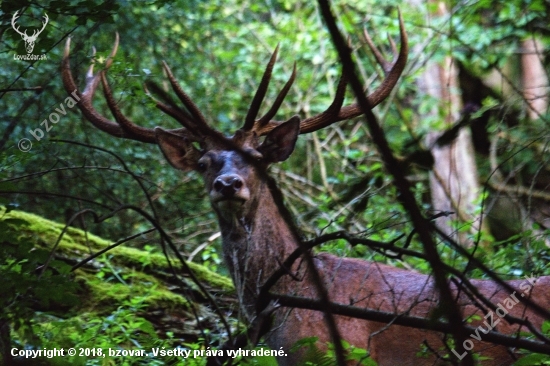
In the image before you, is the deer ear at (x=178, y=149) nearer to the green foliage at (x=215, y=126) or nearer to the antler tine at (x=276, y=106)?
the green foliage at (x=215, y=126)

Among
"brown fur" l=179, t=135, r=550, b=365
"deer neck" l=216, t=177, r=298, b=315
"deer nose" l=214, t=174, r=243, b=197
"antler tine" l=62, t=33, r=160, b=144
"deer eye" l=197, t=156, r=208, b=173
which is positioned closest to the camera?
"brown fur" l=179, t=135, r=550, b=365

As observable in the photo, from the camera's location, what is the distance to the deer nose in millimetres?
5430

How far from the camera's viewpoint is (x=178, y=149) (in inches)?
251

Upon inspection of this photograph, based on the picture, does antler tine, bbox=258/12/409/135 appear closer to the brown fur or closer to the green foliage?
the green foliage

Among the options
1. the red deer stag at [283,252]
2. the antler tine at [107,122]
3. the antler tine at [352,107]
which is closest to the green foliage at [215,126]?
the antler tine at [107,122]

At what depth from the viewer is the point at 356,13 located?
43.9ft

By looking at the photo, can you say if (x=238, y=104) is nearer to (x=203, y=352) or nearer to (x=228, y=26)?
(x=228, y=26)

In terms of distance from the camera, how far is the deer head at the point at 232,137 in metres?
5.61

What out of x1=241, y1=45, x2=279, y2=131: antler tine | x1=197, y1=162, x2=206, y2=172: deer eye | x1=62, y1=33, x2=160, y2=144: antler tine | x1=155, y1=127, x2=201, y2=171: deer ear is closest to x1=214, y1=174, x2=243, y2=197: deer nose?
x1=197, y1=162, x2=206, y2=172: deer eye

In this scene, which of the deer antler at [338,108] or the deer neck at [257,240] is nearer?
the deer neck at [257,240]

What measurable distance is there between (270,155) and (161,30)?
5764 millimetres

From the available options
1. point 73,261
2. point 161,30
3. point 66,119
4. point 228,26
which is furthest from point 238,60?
point 73,261

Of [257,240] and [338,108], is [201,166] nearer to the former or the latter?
[257,240]

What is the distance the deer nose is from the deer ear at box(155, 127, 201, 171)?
32.5 inches
